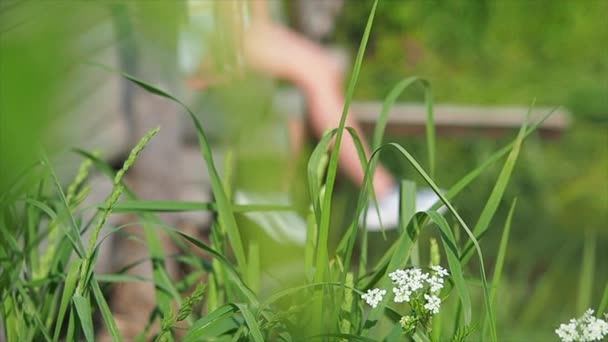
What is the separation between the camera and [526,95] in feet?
14.2

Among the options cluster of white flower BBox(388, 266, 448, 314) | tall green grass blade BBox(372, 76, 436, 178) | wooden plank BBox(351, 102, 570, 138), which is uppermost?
wooden plank BBox(351, 102, 570, 138)

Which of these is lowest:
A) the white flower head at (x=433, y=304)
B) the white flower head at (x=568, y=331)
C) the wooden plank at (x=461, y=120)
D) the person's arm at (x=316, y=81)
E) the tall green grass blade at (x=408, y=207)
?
the white flower head at (x=568, y=331)

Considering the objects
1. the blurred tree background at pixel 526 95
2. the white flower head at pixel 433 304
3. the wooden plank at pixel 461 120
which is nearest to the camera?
the white flower head at pixel 433 304

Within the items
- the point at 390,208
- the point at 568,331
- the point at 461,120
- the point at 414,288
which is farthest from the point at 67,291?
the point at 461,120

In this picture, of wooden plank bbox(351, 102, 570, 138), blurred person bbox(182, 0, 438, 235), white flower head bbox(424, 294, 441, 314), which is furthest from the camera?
wooden plank bbox(351, 102, 570, 138)

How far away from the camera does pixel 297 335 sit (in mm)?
730

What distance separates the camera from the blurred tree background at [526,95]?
9.39ft

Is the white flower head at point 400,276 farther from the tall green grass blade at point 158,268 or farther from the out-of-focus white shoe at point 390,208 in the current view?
the out-of-focus white shoe at point 390,208

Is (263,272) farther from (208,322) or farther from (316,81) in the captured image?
(316,81)

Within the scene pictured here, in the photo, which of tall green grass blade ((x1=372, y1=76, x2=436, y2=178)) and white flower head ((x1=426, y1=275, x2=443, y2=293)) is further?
tall green grass blade ((x1=372, y1=76, x2=436, y2=178))

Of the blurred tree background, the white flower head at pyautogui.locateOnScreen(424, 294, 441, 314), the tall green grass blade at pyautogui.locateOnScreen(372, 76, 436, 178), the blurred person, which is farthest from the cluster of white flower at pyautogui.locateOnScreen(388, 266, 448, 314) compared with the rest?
the blurred person

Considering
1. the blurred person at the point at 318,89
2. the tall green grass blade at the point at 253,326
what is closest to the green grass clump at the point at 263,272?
the tall green grass blade at the point at 253,326

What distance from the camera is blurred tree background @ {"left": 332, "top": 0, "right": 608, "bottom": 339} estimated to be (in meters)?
2.86

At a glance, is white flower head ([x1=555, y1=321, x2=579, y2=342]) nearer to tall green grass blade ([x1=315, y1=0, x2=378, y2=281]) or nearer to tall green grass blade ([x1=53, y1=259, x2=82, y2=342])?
tall green grass blade ([x1=315, y1=0, x2=378, y2=281])
